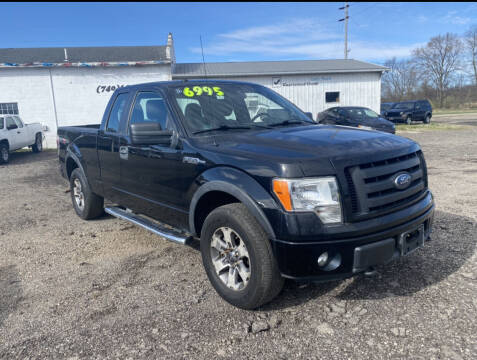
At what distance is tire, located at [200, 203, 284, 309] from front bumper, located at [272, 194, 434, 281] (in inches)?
4.5

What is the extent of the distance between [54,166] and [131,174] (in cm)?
942

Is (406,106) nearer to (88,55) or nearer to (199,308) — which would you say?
(88,55)

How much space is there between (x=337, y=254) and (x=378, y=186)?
60 centimetres

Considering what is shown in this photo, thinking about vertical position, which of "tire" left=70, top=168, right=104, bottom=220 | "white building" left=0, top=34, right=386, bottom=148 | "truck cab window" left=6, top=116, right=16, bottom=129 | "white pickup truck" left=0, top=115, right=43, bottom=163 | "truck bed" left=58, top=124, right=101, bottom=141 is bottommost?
"tire" left=70, top=168, right=104, bottom=220

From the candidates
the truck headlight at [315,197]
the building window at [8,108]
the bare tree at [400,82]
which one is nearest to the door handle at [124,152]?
the truck headlight at [315,197]

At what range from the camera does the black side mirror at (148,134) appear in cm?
343

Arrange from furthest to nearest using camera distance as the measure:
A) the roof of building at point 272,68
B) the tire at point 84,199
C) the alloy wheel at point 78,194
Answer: the roof of building at point 272,68
the alloy wheel at point 78,194
the tire at point 84,199

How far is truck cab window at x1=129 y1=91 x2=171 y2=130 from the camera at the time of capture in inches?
153

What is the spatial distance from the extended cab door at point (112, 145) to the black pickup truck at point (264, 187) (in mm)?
242

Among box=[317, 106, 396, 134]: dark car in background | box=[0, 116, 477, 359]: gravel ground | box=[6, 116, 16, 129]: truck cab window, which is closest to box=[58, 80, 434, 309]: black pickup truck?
box=[0, 116, 477, 359]: gravel ground

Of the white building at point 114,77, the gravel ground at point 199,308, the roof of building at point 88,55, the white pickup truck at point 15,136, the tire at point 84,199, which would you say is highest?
the roof of building at point 88,55

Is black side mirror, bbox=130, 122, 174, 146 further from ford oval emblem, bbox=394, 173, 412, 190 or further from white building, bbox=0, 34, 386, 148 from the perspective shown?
white building, bbox=0, 34, 386, 148

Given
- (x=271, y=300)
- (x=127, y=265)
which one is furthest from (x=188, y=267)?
(x=271, y=300)

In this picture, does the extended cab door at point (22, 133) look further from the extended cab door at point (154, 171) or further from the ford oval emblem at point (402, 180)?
the ford oval emblem at point (402, 180)
